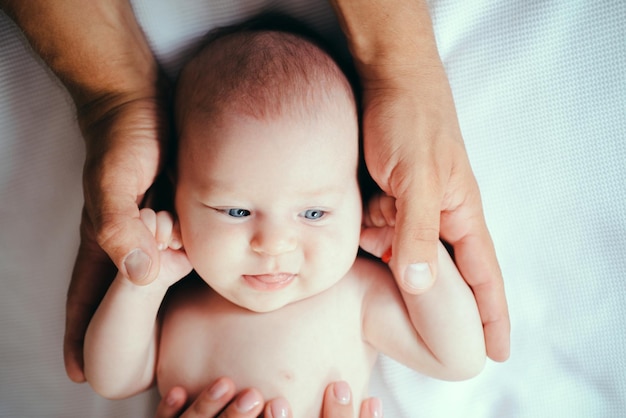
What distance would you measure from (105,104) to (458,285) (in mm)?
816

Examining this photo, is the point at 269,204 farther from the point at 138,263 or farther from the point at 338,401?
the point at 338,401

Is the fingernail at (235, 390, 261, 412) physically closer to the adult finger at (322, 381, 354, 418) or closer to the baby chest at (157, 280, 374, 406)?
the baby chest at (157, 280, 374, 406)

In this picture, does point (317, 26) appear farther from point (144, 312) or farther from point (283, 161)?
point (144, 312)

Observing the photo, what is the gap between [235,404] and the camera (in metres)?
1.11

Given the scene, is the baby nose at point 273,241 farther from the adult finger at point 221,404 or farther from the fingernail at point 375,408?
the fingernail at point 375,408

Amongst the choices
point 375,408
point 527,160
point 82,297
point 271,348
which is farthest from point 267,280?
point 527,160

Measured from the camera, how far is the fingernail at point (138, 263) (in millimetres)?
1012

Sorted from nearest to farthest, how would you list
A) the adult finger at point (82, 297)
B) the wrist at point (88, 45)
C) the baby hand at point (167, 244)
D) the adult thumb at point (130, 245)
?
the adult thumb at point (130, 245) → the baby hand at point (167, 244) → the wrist at point (88, 45) → the adult finger at point (82, 297)

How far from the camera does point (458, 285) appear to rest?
118 cm

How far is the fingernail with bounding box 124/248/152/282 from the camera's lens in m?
1.01

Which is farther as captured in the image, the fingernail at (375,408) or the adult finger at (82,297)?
the adult finger at (82,297)

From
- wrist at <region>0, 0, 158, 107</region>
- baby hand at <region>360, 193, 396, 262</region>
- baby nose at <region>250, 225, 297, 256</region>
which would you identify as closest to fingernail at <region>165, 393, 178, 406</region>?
baby nose at <region>250, 225, 297, 256</region>

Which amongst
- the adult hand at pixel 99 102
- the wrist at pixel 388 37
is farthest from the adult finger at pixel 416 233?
the adult hand at pixel 99 102

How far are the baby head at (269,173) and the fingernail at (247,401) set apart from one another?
0.53 ft
